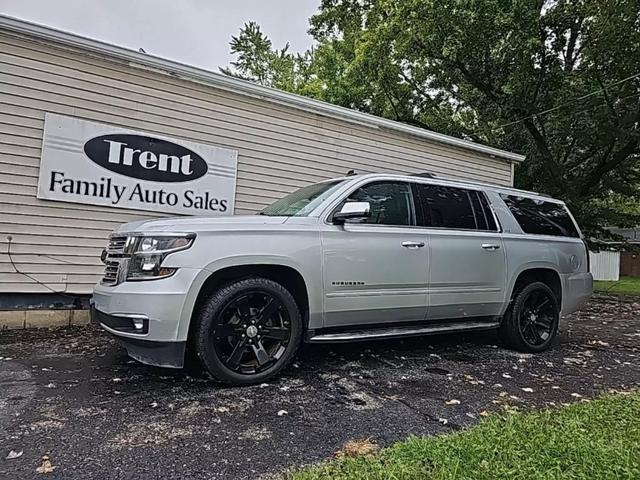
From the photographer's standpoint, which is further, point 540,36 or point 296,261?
point 540,36

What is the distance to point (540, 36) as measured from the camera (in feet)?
38.8

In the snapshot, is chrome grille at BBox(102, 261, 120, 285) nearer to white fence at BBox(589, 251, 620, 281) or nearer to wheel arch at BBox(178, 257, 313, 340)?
wheel arch at BBox(178, 257, 313, 340)

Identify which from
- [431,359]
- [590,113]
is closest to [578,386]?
[431,359]

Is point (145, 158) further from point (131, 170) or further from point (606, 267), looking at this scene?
point (606, 267)

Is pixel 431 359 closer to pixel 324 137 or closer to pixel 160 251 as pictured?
pixel 160 251

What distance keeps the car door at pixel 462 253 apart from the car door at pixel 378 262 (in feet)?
0.52

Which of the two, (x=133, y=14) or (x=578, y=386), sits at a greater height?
(x=133, y=14)

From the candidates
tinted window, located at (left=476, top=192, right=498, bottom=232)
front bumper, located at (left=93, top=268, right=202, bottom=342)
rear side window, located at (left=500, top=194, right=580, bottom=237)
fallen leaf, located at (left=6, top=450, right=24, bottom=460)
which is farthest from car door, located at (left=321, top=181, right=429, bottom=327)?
fallen leaf, located at (left=6, top=450, right=24, bottom=460)

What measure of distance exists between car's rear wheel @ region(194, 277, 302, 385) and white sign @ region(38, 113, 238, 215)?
3.13m

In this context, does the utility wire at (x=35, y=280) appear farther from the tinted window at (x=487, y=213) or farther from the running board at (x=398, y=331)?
the tinted window at (x=487, y=213)

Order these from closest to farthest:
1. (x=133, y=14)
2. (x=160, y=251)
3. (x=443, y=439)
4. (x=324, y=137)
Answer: (x=443, y=439), (x=160, y=251), (x=324, y=137), (x=133, y=14)

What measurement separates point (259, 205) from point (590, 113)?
10.1 metres

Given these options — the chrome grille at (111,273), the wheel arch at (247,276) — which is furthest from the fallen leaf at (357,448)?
the chrome grille at (111,273)

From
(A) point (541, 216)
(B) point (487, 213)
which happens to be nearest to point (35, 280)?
(B) point (487, 213)
